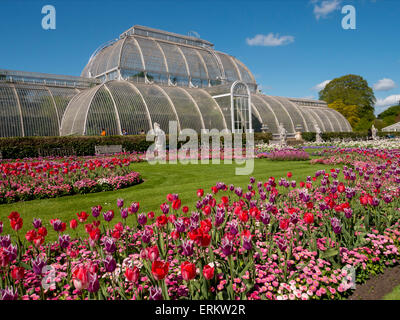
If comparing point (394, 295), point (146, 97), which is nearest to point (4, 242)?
point (394, 295)

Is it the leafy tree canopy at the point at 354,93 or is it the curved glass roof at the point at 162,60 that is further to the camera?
the leafy tree canopy at the point at 354,93

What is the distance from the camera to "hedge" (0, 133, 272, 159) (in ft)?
63.8

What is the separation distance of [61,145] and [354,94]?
7077cm

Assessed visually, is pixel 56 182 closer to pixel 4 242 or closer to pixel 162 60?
pixel 4 242

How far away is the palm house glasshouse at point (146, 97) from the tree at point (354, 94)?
69.7ft

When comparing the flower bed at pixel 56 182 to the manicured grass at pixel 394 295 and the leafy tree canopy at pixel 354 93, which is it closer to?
the manicured grass at pixel 394 295

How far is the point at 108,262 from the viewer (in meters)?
2.44

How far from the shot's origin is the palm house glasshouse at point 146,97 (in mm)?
26797

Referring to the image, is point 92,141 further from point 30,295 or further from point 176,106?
point 30,295

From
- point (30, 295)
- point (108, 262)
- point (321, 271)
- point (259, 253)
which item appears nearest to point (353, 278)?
point (321, 271)

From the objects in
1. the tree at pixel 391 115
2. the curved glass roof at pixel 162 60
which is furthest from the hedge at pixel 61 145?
the tree at pixel 391 115

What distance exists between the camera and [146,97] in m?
30.0
